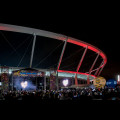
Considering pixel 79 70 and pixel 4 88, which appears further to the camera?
pixel 79 70

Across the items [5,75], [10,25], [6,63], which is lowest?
[5,75]

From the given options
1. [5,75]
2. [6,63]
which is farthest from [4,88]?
[6,63]

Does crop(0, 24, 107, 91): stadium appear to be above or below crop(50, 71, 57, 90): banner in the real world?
above

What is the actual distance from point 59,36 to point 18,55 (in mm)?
9657

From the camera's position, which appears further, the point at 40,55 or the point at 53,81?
the point at 40,55

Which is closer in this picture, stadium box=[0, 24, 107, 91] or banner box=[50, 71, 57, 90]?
banner box=[50, 71, 57, 90]

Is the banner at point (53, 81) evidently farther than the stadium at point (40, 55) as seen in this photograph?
No

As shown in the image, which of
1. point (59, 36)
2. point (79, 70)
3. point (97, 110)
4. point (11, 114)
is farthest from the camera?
point (79, 70)

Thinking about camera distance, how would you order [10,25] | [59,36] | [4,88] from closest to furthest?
[4,88]
[10,25]
[59,36]

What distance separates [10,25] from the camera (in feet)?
64.0

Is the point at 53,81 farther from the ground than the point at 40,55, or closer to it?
closer to it

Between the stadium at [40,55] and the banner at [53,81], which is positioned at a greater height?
the stadium at [40,55]

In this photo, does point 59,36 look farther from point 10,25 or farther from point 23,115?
point 23,115

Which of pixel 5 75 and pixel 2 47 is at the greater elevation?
pixel 2 47
